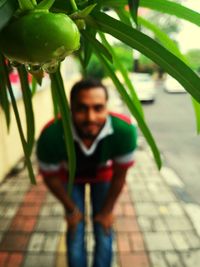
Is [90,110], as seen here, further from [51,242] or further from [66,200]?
[51,242]

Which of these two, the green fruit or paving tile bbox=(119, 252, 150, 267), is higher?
the green fruit

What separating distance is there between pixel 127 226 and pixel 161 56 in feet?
10.4

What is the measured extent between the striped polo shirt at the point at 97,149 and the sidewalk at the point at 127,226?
101 centimetres

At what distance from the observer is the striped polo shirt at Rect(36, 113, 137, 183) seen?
7.04 feet

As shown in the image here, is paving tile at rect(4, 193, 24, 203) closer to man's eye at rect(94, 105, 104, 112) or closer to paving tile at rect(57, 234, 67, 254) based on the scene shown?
paving tile at rect(57, 234, 67, 254)

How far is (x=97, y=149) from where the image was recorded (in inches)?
88.1

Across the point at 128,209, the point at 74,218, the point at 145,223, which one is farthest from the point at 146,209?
the point at 74,218

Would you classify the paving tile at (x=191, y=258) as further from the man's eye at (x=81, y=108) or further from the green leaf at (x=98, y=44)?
the green leaf at (x=98, y=44)

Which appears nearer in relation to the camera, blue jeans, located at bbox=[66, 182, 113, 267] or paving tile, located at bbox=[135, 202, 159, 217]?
blue jeans, located at bbox=[66, 182, 113, 267]

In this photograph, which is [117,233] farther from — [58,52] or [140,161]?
[58,52]

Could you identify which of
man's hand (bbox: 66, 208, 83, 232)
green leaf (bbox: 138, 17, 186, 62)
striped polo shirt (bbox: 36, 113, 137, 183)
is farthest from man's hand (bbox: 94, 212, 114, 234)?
green leaf (bbox: 138, 17, 186, 62)

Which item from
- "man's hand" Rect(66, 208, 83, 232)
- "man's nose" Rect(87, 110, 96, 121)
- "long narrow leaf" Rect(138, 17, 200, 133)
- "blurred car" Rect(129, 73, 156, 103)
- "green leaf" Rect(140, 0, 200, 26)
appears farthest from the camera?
"blurred car" Rect(129, 73, 156, 103)

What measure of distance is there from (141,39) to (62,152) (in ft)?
5.54

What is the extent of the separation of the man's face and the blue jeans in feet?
1.37
